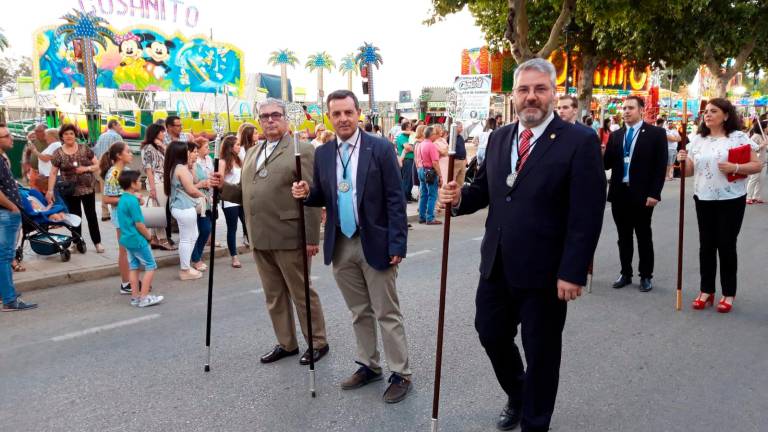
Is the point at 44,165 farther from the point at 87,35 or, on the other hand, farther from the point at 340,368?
the point at 87,35

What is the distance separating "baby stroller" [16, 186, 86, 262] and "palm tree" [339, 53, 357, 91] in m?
58.6

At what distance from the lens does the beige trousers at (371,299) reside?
11.8 ft

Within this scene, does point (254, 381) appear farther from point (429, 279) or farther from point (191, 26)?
point (191, 26)

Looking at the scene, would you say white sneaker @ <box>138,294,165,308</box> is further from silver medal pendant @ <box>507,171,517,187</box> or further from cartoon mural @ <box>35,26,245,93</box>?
cartoon mural @ <box>35,26,245,93</box>

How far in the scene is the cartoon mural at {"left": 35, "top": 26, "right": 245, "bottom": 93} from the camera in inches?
923

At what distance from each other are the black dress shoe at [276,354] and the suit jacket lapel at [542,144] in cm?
244

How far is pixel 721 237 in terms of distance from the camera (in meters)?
5.21

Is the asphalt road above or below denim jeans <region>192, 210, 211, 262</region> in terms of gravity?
below

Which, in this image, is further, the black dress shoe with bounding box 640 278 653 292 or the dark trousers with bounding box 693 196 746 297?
the black dress shoe with bounding box 640 278 653 292

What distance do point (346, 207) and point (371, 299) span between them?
61 centimetres

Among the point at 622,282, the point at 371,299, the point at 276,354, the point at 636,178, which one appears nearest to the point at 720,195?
the point at 636,178

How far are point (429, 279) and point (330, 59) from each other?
57.4 m

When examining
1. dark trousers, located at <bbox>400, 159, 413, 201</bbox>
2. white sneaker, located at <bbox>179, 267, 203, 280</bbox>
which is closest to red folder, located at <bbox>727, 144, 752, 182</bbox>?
white sneaker, located at <bbox>179, 267, 203, 280</bbox>

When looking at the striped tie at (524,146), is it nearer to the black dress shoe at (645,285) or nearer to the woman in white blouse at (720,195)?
the woman in white blouse at (720,195)
